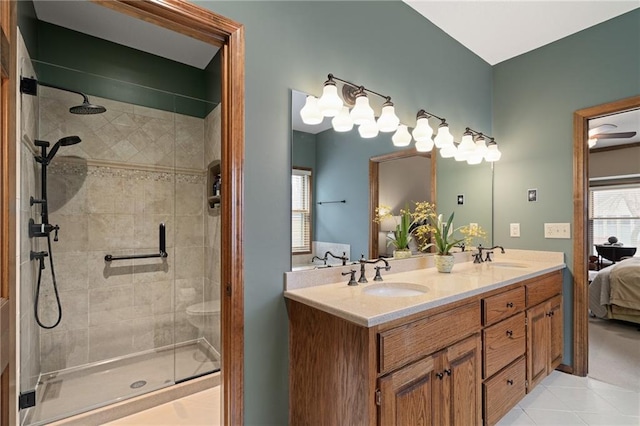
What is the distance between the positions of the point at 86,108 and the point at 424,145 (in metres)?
2.52

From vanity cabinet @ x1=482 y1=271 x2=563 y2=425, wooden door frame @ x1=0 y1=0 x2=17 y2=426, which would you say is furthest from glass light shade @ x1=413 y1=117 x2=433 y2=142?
wooden door frame @ x1=0 y1=0 x2=17 y2=426

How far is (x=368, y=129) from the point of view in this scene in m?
1.86

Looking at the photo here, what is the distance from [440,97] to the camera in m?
2.40

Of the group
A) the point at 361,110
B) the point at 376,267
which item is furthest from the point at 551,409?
the point at 361,110

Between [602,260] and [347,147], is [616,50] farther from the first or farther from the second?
[602,260]

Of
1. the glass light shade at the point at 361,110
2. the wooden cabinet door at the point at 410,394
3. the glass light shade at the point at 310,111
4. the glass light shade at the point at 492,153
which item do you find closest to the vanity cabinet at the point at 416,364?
the wooden cabinet door at the point at 410,394

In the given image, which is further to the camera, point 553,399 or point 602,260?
point 602,260

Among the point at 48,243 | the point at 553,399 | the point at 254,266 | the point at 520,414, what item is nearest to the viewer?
the point at 254,266

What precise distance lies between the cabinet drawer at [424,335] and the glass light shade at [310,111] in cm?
109

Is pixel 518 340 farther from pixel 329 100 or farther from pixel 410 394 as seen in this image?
pixel 329 100

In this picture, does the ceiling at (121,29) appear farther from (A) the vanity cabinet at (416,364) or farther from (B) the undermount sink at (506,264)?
(B) the undermount sink at (506,264)

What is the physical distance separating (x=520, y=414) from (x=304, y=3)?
2647mm

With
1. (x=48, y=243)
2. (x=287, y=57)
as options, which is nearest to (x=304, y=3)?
(x=287, y=57)

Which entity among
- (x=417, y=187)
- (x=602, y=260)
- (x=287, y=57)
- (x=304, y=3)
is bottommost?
(x=602, y=260)
